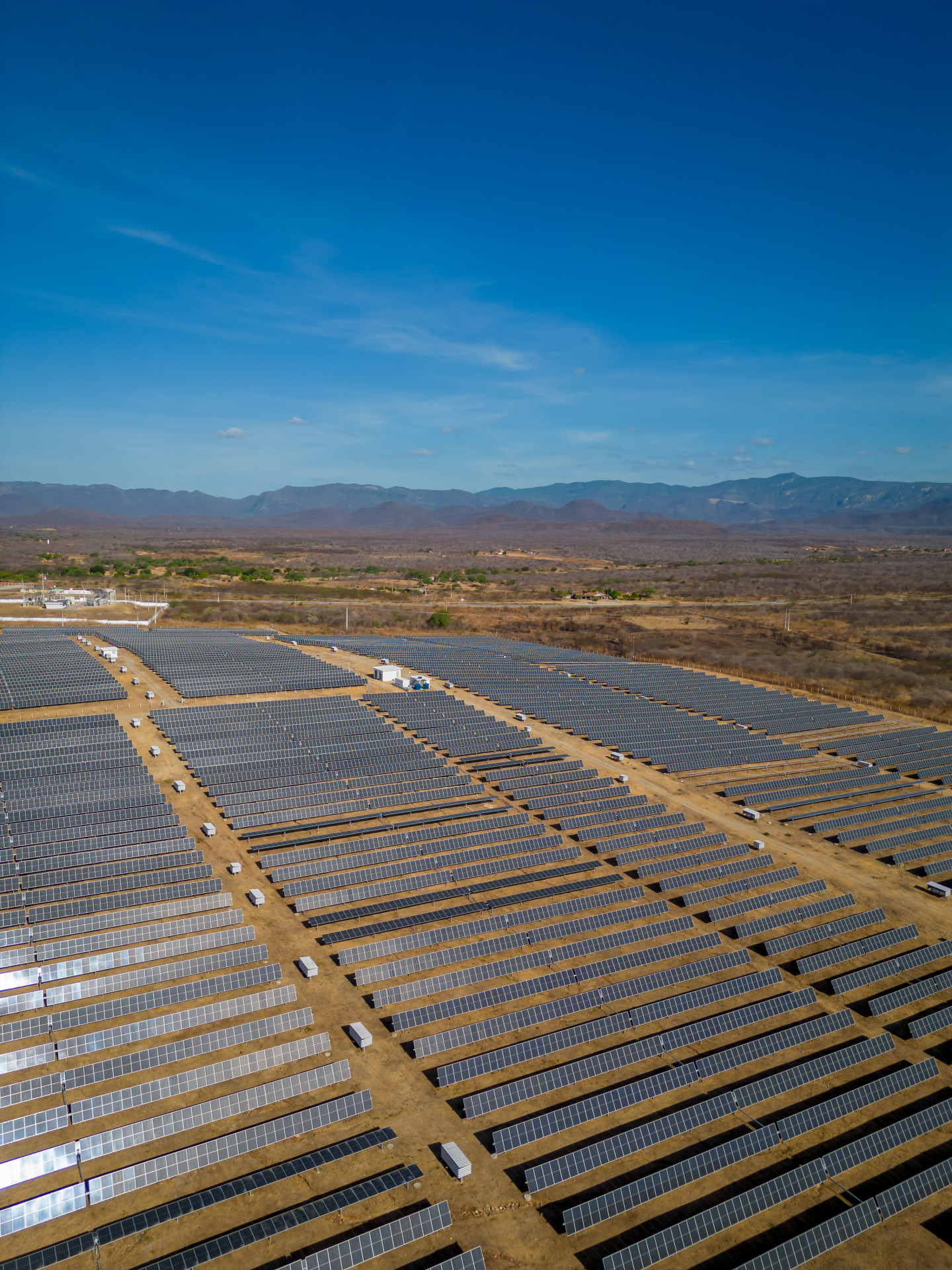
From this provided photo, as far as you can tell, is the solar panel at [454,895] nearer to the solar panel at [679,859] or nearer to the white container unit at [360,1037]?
the solar panel at [679,859]

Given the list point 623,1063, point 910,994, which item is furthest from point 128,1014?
point 910,994

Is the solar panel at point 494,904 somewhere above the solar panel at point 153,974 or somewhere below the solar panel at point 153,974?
below

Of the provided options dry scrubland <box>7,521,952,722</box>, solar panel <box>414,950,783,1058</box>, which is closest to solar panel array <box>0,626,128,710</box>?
dry scrubland <box>7,521,952,722</box>

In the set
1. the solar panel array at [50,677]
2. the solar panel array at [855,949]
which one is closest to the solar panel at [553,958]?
the solar panel array at [855,949]

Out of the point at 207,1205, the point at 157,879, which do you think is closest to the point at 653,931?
the point at 207,1205

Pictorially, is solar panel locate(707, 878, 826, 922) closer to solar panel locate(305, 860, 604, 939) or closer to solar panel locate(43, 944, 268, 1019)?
solar panel locate(305, 860, 604, 939)
